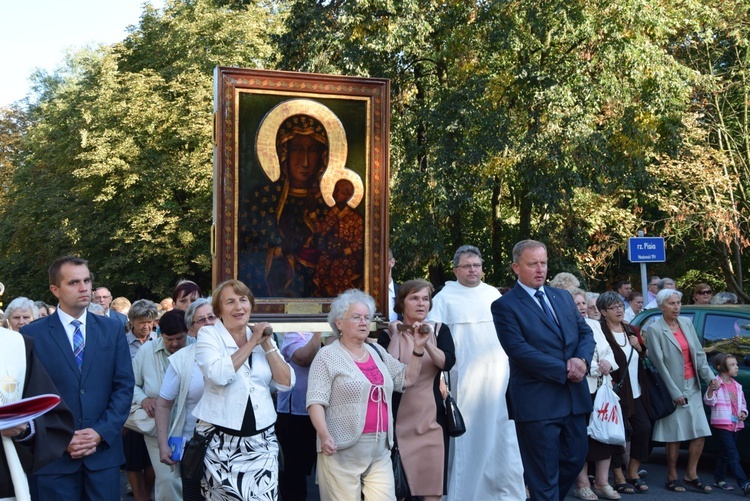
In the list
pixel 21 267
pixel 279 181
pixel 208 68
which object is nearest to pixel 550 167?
pixel 279 181

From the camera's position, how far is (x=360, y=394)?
23.3 ft

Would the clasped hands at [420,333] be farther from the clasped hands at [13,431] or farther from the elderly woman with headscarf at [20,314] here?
the elderly woman with headscarf at [20,314]

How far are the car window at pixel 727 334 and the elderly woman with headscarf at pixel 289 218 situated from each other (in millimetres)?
5104

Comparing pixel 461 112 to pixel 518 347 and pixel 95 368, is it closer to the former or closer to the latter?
pixel 518 347

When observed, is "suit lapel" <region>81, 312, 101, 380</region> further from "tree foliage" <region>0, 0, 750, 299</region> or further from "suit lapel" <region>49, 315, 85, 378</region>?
"tree foliage" <region>0, 0, 750, 299</region>

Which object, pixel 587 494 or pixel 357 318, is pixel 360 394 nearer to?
pixel 357 318

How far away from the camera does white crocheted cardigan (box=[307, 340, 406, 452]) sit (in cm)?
705

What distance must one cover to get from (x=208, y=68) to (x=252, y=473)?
1179 inches

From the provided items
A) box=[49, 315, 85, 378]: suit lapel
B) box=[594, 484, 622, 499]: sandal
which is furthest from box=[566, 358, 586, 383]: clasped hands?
box=[49, 315, 85, 378]: suit lapel

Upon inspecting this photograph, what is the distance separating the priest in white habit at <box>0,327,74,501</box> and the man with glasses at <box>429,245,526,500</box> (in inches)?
193

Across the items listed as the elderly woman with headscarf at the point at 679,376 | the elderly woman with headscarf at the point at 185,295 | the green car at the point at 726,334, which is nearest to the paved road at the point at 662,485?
the elderly woman with headscarf at the point at 679,376

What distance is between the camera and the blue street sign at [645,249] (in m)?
18.1

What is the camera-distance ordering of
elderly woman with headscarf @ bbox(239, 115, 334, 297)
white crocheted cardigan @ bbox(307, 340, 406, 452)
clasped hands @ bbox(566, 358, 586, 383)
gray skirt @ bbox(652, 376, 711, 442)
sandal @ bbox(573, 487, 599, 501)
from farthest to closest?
gray skirt @ bbox(652, 376, 711, 442)
sandal @ bbox(573, 487, 599, 501)
elderly woman with headscarf @ bbox(239, 115, 334, 297)
clasped hands @ bbox(566, 358, 586, 383)
white crocheted cardigan @ bbox(307, 340, 406, 452)

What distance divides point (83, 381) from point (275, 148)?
A: 10.9ft
